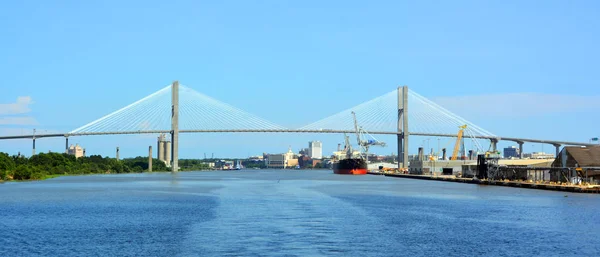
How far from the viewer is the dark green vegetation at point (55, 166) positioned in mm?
96356

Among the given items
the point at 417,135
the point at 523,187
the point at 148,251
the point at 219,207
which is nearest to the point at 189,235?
the point at 148,251

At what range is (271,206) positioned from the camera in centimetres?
4566

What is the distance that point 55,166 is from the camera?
→ 13225cm

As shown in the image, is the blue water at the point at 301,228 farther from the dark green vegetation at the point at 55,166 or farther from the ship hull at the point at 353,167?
the ship hull at the point at 353,167

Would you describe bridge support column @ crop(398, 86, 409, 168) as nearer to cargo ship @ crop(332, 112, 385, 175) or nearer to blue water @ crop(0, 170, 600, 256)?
cargo ship @ crop(332, 112, 385, 175)

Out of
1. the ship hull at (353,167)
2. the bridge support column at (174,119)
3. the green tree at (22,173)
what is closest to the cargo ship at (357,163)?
the ship hull at (353,167)

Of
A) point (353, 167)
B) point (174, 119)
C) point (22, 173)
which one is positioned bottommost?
point (22, 173)

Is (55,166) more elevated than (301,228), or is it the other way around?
(55,166)

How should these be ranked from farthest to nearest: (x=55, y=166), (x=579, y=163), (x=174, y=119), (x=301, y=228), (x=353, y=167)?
(x=353, y=167) < (x=55, y=166) < (x=174, y=119) < (x=579, y=163) < (x=301, y=228)

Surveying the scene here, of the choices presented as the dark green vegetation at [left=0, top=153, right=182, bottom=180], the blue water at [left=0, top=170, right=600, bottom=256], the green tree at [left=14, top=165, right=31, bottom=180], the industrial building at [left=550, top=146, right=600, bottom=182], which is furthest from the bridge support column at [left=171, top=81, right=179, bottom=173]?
the blue water at [left=0, top=170, right=600, bottom=256]

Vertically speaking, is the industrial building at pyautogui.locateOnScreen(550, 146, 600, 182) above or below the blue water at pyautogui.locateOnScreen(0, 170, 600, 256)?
above

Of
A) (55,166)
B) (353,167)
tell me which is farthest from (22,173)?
(353,167)

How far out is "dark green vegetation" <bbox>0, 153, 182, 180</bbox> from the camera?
9636 centimetres

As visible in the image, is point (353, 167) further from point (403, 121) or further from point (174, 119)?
point (174, 119)
